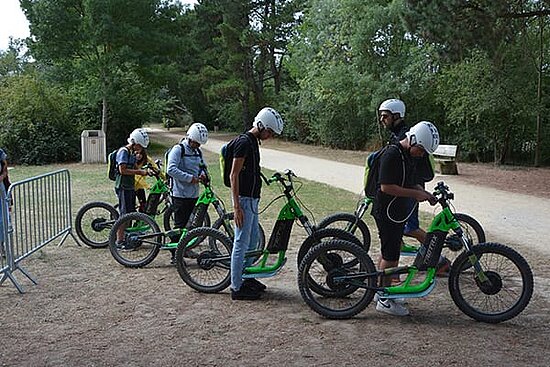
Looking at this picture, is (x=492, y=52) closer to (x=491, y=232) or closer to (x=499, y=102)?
(x=499, y=102)

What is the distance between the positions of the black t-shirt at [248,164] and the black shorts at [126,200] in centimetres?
261

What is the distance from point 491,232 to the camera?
8.80m

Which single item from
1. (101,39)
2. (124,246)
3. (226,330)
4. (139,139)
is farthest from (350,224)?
(101,39)

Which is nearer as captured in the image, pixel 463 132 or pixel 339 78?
pixel 463 132

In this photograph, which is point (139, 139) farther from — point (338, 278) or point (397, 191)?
point (397, 191)

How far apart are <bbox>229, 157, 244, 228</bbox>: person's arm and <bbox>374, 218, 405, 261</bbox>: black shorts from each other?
116 centimetres

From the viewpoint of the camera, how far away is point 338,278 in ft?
16.5

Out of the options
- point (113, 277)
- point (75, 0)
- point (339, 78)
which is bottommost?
point (113, 277)

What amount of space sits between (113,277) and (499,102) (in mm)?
15667

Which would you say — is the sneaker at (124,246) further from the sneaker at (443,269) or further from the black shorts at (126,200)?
the sneaker at (443,269)

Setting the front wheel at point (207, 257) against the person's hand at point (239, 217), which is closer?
the person's hand at point (239, 217)

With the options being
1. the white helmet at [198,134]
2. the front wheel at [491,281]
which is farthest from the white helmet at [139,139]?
the front wheel at [491,281]

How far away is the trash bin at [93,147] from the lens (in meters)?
21.3

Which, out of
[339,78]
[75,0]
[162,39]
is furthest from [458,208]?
[75,0]
